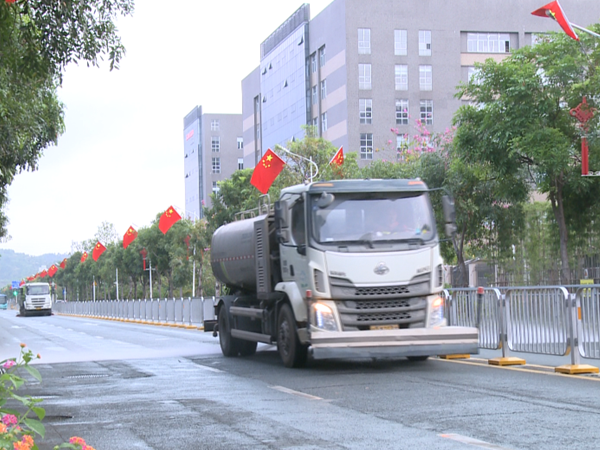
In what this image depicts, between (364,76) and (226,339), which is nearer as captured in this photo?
(226,339)

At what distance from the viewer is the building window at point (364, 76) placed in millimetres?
74113

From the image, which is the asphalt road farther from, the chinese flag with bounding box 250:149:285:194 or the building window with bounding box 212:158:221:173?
the building window with bounding box 212:158:221:173

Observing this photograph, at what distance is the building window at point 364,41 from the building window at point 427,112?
244 inches

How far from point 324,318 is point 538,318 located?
3.40 m

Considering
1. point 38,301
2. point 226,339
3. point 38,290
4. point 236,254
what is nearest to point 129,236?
point 38,290

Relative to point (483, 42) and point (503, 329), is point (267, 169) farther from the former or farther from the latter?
point (483, 42)

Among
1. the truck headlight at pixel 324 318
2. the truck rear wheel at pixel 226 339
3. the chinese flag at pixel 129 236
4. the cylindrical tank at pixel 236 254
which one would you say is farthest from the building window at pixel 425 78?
the truck headlight at pixel 324 318

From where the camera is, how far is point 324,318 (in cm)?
1365

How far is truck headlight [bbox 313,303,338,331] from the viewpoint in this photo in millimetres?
13633

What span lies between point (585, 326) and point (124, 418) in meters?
6.83

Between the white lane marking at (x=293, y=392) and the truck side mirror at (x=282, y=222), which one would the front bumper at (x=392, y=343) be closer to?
the white lane marking at (x=293, y=392)

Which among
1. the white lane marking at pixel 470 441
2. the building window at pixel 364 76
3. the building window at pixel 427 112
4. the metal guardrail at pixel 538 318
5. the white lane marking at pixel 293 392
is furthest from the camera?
the building window at pixel 427 112

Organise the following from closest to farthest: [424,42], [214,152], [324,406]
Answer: [324,406] → [424,42] → [214,152]

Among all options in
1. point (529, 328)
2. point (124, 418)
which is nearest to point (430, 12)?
point (529, 328)
